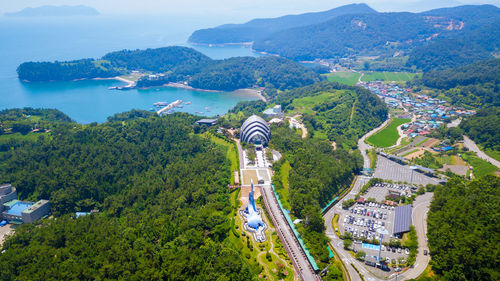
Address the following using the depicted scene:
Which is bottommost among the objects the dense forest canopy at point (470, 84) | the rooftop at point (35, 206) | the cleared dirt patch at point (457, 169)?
the cleared dirt patch at point (457, 169)

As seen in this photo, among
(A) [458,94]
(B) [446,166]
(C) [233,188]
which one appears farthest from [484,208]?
(A) [458,94]

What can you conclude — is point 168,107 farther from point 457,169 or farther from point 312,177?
point 457,169

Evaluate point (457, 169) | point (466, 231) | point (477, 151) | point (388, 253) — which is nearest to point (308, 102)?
point (477, 151)

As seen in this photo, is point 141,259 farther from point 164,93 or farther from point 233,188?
point 164,93

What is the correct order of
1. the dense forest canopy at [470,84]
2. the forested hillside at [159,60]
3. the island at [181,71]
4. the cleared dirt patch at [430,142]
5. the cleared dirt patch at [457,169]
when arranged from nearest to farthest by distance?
1. the cleared dirt patch at [457,169]
2. the cleared dirt patch at [430,142]
3. the dense forest canopy at [470,84]
4. the island at [181,71]
5. the forested hillside at [159,60]

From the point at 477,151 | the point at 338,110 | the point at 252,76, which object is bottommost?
the point at 477,151

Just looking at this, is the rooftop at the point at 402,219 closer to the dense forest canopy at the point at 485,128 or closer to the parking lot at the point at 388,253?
the parking lot at the point at 388,253

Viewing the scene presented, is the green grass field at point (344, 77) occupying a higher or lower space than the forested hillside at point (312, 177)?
higher

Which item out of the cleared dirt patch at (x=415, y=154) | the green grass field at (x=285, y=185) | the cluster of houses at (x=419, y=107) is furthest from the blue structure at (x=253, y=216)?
the cluster of houses at (x=419, y=107)
